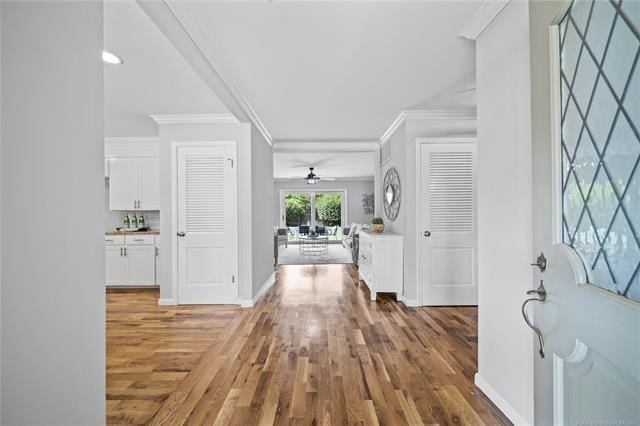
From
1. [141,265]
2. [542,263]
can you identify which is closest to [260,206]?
[141,265]

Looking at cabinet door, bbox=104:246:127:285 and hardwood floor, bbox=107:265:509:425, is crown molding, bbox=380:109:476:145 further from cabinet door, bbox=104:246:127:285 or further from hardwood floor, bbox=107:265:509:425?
cabinet door, bbox=104:246:127:285

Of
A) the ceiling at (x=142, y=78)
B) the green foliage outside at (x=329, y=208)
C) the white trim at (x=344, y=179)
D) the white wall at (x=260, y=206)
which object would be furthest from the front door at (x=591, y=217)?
the green foliage outside at (x=329, y=208)

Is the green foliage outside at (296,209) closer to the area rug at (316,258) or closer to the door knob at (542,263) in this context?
the area rug at (316,258)

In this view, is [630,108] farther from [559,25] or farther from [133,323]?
[133,323]

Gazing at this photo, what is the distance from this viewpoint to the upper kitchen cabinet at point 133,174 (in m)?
4.96

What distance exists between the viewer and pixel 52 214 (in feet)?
2.93

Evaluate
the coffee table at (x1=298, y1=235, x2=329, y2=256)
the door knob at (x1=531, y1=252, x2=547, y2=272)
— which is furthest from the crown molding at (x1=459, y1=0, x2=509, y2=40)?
the coffee table at (x1=298, y1=235, x2=329, y2=256)

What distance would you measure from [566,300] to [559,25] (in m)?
0.89

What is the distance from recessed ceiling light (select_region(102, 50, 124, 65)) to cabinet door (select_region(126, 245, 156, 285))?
10.3 ft

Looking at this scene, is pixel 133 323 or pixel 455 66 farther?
pixel 133 323

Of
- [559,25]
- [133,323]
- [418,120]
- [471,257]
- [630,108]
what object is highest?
[418,120]

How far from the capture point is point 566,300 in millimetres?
919

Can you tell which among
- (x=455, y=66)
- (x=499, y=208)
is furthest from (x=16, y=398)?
(x=455, y=66)

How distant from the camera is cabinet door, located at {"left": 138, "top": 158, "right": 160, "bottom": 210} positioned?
500 cm
